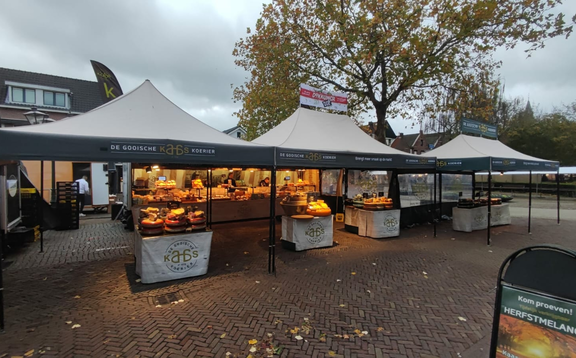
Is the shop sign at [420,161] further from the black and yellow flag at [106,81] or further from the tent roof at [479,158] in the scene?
the black and yellow flag at [106,81]

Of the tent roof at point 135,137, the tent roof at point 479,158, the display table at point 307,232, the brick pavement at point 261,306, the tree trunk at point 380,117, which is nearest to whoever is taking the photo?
the brick pavement at point 261,306

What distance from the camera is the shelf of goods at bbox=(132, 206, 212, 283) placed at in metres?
4.78

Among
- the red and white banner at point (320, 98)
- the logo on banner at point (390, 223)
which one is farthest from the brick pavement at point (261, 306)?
the red and white banner at point (320, 98)

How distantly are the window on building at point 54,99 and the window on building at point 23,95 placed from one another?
0.68 meters

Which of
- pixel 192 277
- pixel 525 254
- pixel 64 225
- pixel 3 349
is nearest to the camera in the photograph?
pixel 525 254

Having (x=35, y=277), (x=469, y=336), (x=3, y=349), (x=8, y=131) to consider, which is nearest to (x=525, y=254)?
(x=469, y=336)

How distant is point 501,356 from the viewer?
2.25 m

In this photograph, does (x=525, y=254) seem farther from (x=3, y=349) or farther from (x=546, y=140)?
(x=546, y=140)

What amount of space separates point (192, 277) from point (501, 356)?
4498 millimetres

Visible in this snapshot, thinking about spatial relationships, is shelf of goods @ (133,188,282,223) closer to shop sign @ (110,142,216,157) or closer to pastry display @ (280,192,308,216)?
pastry display @ (280,192,308,216)

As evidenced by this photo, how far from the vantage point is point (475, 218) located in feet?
33.0

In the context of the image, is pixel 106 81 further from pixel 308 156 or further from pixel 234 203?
pixel 308 156

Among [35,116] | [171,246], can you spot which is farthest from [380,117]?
[35,116]

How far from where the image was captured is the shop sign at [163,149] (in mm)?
4070
